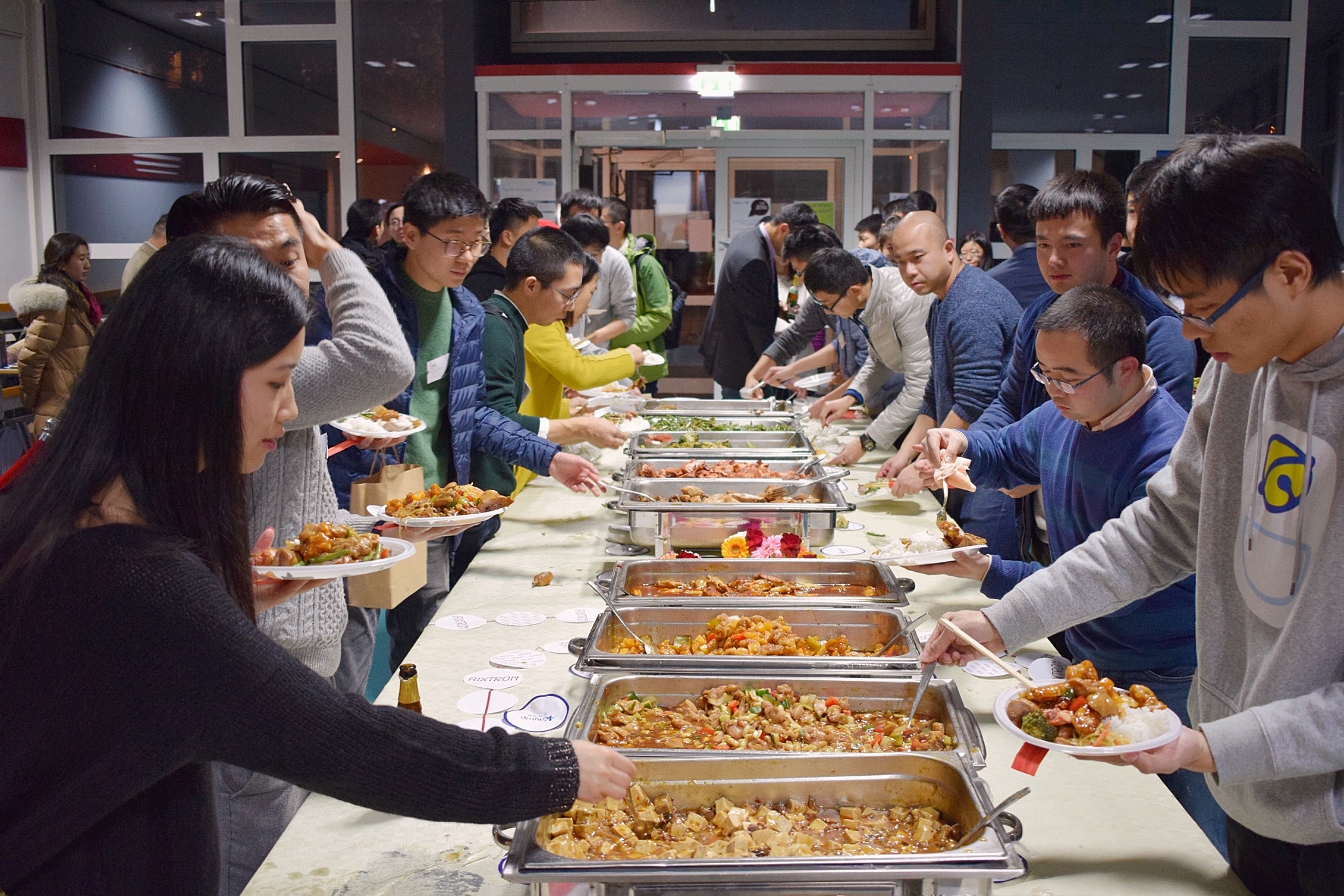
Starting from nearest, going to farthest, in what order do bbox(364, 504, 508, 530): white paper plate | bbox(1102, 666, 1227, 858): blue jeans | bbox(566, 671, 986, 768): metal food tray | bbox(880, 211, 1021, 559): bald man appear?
bbox(566, 671, 986, 768): metal food tray < bbox(1102, 666, 1227, 858): blue jeans < bbox(364, 504, 508, 530): white paper plate < bbox(880, 211, 1021, 559): bald man

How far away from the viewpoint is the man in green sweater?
123 inches

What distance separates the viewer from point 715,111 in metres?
8.70

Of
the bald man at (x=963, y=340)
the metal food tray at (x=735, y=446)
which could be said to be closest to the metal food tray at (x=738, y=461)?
the metal food tray at (x=735, y=446)

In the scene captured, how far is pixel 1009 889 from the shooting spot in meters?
1.27

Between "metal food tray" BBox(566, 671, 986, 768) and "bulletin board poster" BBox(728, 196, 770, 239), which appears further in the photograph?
"bulletin board poster" BBox(728, 196, 770, 239)

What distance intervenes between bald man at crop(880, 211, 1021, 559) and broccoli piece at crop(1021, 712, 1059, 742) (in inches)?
80.8

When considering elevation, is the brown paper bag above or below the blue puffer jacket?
below

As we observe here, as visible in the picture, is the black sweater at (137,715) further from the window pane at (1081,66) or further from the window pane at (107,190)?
the window pane at (107,190)

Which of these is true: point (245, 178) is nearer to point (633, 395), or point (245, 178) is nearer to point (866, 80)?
point (633, 395)

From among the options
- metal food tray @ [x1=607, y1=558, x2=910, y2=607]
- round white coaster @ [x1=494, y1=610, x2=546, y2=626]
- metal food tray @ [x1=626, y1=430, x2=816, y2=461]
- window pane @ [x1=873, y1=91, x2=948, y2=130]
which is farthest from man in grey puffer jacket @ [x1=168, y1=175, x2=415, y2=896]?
window pane @ [x1=873, y1=91, x2=948, y2=130]

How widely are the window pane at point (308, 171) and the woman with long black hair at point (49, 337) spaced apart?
8.38 ft

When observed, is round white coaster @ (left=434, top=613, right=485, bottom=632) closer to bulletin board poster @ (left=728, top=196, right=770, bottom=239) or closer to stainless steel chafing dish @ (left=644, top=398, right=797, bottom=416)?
stainless steel chafing dish @ (left=644, top=398, right=797, bottom=416)

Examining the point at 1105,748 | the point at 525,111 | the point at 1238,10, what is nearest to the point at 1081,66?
the point at 1238,10

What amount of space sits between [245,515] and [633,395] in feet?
12.8
